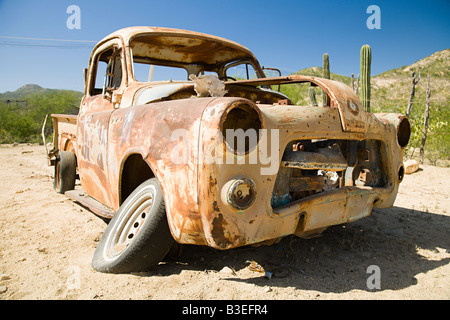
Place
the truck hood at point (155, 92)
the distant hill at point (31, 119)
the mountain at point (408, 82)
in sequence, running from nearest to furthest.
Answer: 1. the truck hood at point (155, 92)
2. the distant hill at point (31, 119)
3. the mountain at point (408, 82)

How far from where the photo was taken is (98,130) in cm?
287

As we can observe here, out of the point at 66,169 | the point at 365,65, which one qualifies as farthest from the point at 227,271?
the point at 365,65

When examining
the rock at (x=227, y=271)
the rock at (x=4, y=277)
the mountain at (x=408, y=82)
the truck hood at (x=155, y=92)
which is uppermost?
the mountain at (x=408, y=82)

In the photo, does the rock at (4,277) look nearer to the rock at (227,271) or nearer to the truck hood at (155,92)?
the rock at (227,271)

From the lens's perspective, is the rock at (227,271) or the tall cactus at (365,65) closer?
the rock at (227,271)

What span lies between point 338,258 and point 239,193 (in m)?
1.31

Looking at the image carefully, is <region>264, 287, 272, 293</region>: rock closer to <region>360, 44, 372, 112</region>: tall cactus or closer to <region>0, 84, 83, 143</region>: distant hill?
<region>360, 44, 372, 112</region>: tall cactus

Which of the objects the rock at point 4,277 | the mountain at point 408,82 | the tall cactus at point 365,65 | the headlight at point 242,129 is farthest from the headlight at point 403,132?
the mountain at point 408,82

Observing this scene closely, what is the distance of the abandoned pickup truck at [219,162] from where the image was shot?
5.45 feet

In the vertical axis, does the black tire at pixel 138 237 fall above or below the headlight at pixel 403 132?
below

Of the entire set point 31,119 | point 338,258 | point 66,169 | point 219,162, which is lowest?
point 338,258

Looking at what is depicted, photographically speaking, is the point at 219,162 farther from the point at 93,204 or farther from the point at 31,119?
the point at 31,119
